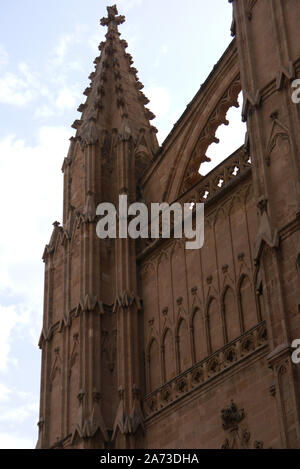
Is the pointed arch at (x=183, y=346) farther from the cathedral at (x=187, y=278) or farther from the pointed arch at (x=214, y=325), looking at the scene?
the pointed arch at (x=214, y=325)

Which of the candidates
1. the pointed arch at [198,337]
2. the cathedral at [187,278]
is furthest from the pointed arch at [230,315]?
the pointed arch at [198,337]

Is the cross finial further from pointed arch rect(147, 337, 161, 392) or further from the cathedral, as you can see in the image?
pointed arch rect(147, 337, 161, 392)

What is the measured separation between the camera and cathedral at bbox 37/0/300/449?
1709 centimetres

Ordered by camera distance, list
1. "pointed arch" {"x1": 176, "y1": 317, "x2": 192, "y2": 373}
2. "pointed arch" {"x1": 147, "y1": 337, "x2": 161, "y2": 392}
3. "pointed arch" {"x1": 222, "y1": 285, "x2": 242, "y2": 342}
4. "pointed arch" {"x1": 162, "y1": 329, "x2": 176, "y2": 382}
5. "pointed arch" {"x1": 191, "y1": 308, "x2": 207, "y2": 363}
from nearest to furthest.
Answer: "pointed arch" {"x1": 222, "y1": 285, "x2": 242, "y2": 342} < "pointed arch" {"x1": 191, "y1": 308, "x2": 207, "y2": 363} < "pointed arch" {"x1": 176, "y1": 317, "x2": 192, "y2": 373} < "pointed arch" {"x1": 162, "y1": 329, "x2": 176, "y2": 382} < "pointed arch" {"x1": 147, "y1": 337, "x2": 161, "y2": 392}

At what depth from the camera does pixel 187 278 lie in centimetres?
2122

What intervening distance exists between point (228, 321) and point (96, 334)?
3474 mm

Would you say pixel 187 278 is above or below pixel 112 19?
below

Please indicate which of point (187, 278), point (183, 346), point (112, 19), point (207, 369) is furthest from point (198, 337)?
point (112, 19)

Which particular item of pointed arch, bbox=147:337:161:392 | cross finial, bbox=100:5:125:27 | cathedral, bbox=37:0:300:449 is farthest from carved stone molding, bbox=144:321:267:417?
cross finial, bbox=100:5:125:27

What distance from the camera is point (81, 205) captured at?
2450cm

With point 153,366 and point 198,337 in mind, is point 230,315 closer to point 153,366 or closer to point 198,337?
point 198,337
